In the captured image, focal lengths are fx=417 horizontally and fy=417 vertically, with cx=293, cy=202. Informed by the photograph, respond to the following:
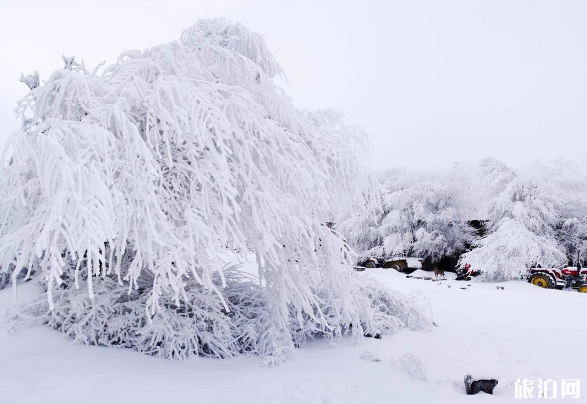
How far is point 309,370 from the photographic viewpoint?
4695mm

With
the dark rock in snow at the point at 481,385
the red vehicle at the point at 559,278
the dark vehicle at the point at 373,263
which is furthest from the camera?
the dark vehicle at the point at 373,263

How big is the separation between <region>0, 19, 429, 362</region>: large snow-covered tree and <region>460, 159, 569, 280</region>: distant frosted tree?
11050mm

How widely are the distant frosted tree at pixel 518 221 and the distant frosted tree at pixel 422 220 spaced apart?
7.79 ft

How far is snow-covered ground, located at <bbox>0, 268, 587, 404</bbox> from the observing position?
365cm

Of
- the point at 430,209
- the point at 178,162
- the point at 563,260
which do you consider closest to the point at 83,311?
the point at 178,162

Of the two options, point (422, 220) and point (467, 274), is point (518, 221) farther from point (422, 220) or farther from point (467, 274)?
point (422, 220)

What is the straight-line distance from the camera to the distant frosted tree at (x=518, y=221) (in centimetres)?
1512

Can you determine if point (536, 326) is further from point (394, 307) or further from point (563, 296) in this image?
point (563, 296)

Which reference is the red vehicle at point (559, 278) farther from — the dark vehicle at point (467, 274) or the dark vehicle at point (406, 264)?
the dark vehicle at point (406, 264)

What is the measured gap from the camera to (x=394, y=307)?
6.73 metres

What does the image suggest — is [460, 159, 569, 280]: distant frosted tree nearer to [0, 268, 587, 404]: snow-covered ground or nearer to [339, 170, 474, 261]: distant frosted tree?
[339, 170, 474, 261]: distant frosted tree

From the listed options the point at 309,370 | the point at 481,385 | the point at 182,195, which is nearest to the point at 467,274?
the point at 481,385

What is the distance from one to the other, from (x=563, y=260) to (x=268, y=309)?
1444 cm

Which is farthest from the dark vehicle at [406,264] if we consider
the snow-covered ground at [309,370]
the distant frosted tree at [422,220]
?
the snow-covered ground at [309,370]
